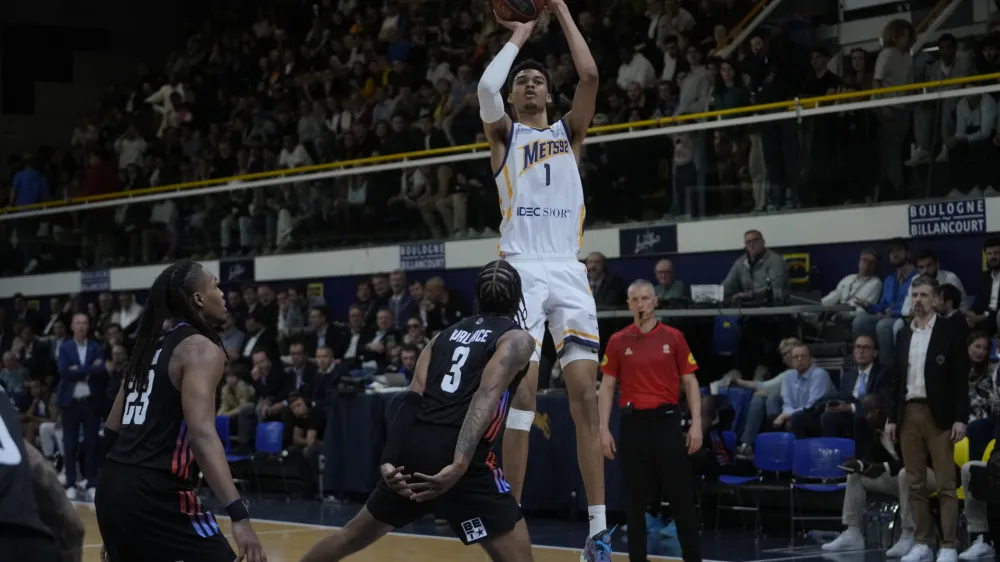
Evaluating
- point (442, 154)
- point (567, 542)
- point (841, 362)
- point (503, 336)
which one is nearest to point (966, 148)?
point (841, 362)

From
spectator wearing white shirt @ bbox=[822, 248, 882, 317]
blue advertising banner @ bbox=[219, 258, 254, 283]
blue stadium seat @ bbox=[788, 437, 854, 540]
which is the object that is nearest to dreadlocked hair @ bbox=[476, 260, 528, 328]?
blue stadium seat @ bbox=[788, 437, 854, 540]

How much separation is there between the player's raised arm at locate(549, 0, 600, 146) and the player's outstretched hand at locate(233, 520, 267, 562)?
333cm

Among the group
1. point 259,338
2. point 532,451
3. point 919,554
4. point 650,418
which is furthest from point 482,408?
point 259,338

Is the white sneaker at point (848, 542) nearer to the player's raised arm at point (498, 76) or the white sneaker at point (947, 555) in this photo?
the white sneaker at point (947, 555)

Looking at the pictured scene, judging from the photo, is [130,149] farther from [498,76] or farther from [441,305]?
[498,76]

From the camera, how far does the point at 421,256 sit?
61.1ft

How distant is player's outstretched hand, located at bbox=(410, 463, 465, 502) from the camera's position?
6.16 metres

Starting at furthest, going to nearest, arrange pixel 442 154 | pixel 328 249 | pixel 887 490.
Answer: pixel 328 249 → pixel 442 154 → pixel 887 490

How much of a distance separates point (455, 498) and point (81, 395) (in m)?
12.3

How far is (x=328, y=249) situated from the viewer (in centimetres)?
1988

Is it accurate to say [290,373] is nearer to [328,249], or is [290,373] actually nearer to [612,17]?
[328,249]

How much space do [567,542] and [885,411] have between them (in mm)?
2908

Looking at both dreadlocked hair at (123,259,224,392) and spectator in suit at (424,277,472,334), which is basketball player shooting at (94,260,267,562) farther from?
spectator in suit at (424,277,472,334)

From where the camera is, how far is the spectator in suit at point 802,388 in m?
12.6
